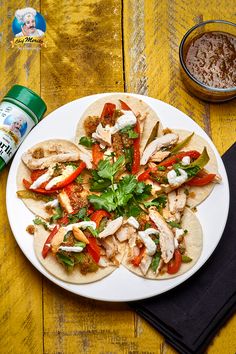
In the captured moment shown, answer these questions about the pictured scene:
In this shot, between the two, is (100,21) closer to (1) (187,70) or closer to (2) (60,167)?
(1) (187,70)

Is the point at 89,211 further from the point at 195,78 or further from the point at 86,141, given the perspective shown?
the point at 195,78

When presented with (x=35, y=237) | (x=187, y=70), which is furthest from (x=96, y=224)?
(x=187, y=70)

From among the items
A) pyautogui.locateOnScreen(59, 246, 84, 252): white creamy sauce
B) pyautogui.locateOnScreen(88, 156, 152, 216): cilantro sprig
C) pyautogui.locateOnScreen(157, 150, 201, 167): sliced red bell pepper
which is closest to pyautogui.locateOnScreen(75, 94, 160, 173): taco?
pyautogui.locateOnScreen(88, 156, 152, 216): cilantro sprig

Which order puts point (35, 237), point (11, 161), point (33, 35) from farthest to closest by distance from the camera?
point (33, 35)
point (11, 161)
point (35, 237)

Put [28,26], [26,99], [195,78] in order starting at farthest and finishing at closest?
1. [28,26]
2. [195,78]
3. [26,99]

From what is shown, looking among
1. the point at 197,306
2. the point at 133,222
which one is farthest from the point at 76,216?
the point at 197,306

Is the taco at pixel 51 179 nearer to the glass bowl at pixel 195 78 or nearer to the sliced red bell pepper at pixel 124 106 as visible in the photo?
the sliced red bell pepper at pixel 124 106
